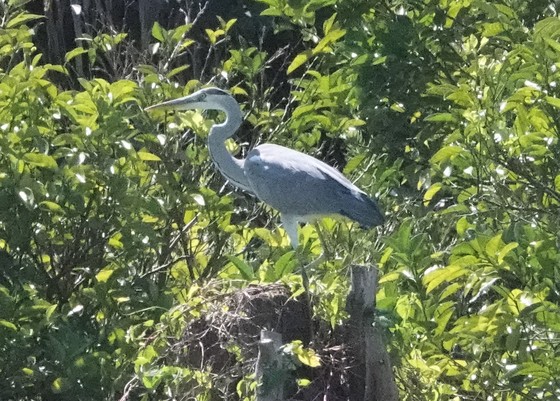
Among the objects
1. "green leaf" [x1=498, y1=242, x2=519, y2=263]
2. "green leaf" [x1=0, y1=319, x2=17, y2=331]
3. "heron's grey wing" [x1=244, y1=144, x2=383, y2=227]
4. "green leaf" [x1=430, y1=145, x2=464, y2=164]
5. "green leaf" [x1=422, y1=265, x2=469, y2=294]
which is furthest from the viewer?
"heron's grey wing" [x1=244, y1=144, x2=383, y2=227]

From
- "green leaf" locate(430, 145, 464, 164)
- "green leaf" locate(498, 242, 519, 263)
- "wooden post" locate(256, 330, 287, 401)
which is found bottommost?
"wooden post" locate(256, 330, 287, 401)

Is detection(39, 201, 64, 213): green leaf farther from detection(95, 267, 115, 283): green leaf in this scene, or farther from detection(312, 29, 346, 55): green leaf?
detection(312, 29, 346, 55): green leaf

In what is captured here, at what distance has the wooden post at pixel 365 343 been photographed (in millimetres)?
3887

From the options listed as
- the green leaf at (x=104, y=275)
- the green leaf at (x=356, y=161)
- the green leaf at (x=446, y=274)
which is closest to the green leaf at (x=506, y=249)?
the green leaf at (x=446, y=274)

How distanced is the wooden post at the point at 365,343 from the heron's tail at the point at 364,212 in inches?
65.2

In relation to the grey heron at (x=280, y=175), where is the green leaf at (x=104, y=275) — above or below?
above

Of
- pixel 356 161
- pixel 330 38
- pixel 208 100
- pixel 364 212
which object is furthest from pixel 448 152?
pixel 208 100

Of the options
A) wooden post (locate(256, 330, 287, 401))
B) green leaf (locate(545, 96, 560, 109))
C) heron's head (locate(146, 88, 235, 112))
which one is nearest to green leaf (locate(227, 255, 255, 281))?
wooden post (locate(256, 330, 287, 401))

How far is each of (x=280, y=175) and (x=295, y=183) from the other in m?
0.08

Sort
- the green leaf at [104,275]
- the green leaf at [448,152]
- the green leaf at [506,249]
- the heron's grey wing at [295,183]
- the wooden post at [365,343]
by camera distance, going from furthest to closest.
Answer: the heron's grey wing at [295,183]
the green leaf at [104,275]
the green leaf at [448,152]
the wooden post at [365,343]
the green leaf at [506,249]

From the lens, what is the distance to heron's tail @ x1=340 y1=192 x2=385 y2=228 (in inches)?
223

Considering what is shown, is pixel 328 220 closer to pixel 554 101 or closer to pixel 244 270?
pixel 244 270

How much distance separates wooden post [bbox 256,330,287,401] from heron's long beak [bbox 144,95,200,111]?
220 cm

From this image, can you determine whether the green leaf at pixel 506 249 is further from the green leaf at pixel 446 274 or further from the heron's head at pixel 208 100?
the heron's head at pixel 208 100
